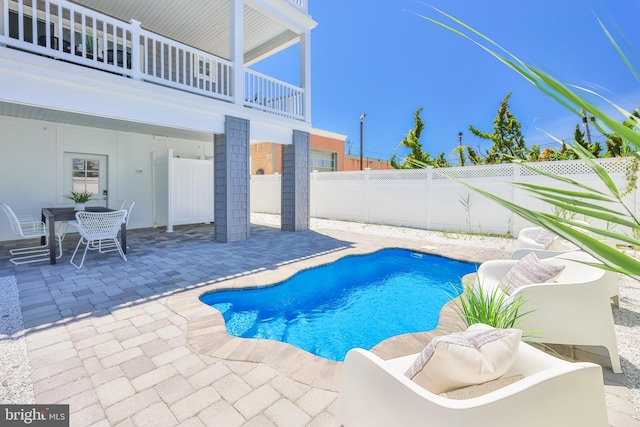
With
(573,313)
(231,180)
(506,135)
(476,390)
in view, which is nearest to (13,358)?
(476,390)

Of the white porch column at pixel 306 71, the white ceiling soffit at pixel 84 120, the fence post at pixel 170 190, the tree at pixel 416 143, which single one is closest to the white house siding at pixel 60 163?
the white ceiling soffit at pixel 84 120

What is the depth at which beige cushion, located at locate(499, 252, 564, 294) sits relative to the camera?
3062mm

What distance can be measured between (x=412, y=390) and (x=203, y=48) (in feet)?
37.2

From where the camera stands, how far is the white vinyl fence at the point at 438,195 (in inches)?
312

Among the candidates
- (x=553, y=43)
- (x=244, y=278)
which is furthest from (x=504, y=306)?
(x=244, y=278)

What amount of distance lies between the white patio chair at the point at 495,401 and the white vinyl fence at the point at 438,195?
5.77 m

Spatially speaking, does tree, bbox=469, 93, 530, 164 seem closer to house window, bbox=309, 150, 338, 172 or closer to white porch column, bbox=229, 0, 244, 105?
house window, bbox=309, 150, 338, 172

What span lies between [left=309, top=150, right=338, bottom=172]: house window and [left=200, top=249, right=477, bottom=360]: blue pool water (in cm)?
1565

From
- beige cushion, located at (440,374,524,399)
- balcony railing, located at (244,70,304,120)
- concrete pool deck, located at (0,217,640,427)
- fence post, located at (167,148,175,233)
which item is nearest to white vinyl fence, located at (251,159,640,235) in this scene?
balcony railing, located at (244,70,304,120)

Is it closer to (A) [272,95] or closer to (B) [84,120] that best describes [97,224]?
(B) [84,120]

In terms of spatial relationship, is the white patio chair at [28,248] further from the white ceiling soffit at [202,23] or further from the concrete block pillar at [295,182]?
the concrete block pillar at [295,182]

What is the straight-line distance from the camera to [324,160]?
21.9 m

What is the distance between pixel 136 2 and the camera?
7309 millimetres

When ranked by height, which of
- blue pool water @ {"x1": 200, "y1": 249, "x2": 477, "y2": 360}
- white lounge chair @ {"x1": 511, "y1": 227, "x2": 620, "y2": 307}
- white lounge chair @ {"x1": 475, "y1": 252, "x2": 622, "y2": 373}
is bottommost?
blue pool water @ {"x1": 200, "y1": 249, "x2": 477, "y2": 360}
